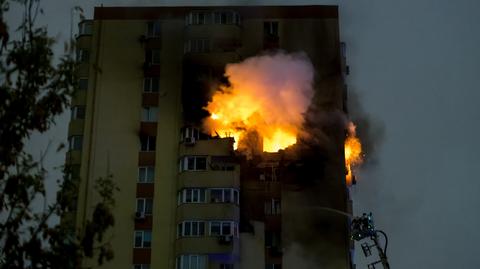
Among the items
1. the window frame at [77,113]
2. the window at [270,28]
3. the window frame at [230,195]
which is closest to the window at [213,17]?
the window at [270,28]

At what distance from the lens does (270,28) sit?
5603 centimetres

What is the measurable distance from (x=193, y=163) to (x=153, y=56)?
916 cm

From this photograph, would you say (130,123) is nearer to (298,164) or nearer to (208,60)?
(208,60)

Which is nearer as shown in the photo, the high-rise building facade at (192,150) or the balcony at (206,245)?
the balcony at (206,245)

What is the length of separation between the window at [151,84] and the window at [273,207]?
10991 mm

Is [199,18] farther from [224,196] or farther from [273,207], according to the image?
[273,207]

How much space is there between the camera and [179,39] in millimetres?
56156

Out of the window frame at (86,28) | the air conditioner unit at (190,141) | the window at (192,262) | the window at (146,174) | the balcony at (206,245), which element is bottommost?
the window at (192,262)

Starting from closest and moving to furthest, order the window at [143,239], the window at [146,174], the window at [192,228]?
the window at [192,228], the window at [143,239], the window at [146,174]

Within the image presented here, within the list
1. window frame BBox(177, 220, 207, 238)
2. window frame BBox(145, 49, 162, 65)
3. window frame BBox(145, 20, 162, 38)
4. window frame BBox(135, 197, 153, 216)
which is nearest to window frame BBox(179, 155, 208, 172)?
window frame BBox(135, 197, 153, 216)

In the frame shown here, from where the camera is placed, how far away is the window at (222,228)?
161 feet

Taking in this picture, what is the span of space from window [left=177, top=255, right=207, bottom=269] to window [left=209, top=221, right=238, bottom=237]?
1.61 meters

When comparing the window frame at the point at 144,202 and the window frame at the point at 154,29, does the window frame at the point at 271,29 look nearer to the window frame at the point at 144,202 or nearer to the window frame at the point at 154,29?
the window frame at the point at 154,29

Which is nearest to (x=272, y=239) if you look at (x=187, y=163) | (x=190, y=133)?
(x=187, y=163)
